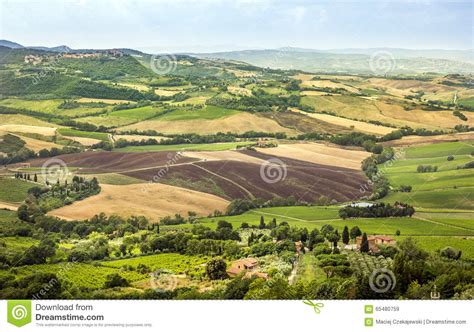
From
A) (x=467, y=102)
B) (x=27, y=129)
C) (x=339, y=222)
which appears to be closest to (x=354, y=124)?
(x=467, y=102)

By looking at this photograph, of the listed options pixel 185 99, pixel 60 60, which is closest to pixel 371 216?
pixel 185 99

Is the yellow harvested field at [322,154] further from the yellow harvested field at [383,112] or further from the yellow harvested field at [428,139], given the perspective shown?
the yellow harvested field at [383,112]

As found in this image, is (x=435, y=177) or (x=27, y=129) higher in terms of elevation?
(x=27, y=129)

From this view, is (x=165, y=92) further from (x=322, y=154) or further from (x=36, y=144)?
(x=322, y=154)

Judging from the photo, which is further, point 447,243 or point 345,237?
point 447,243

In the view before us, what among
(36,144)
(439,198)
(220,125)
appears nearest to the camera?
(439,198)
